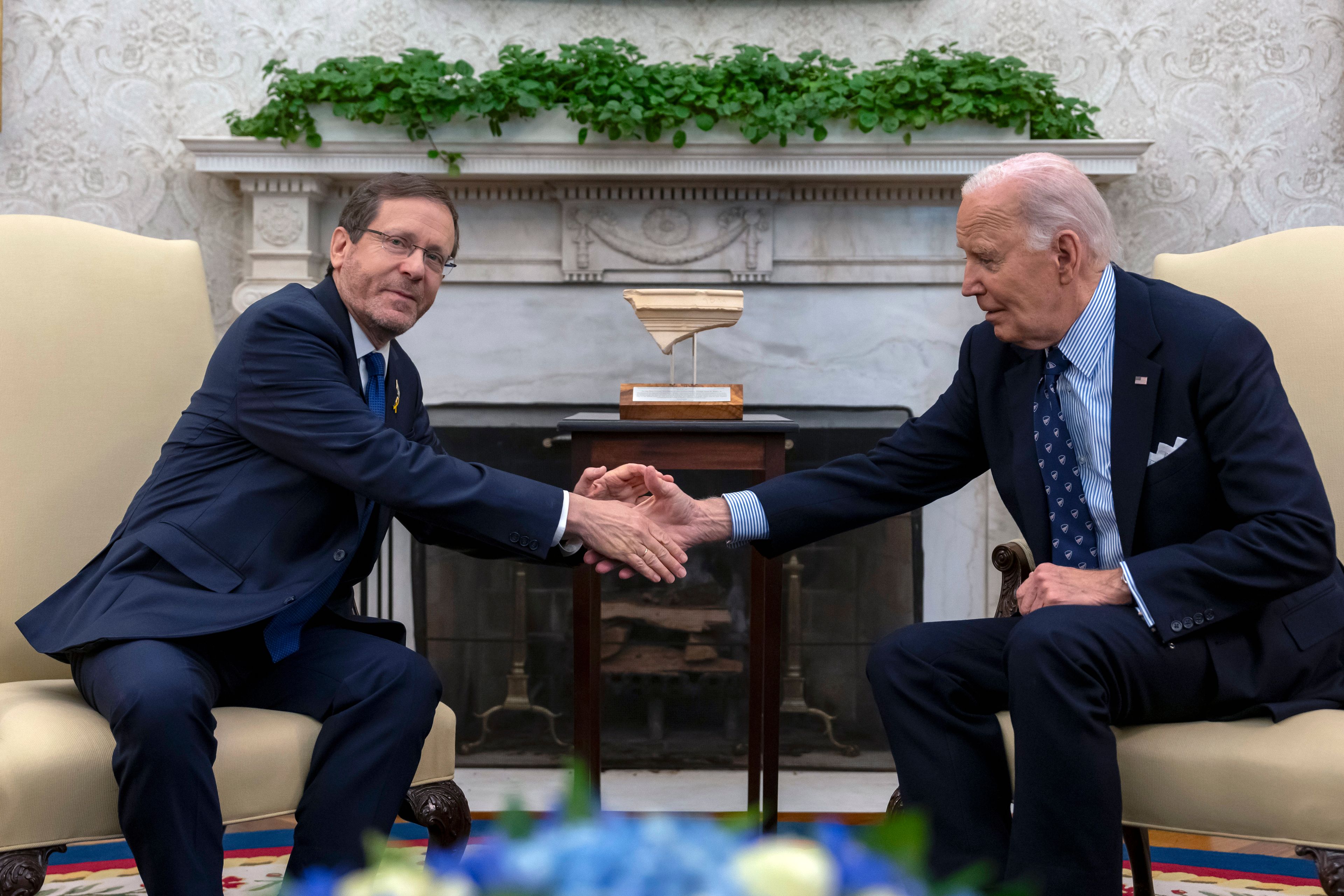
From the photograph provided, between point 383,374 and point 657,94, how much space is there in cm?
131

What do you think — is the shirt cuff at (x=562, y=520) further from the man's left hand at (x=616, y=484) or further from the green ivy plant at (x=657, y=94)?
the green ivy plant at (x=657, y=94)

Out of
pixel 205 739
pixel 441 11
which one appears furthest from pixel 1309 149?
pixel 205 739

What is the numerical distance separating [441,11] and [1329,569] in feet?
8.66

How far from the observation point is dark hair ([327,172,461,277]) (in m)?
1.72

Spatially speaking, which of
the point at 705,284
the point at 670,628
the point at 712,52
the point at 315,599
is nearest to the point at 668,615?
the point at 670,628

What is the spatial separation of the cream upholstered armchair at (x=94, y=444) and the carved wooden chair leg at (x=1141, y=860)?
1072 mm

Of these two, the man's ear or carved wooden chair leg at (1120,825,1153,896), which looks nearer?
the man's ear

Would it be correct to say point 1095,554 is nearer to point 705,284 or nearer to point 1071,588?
point 1071,588

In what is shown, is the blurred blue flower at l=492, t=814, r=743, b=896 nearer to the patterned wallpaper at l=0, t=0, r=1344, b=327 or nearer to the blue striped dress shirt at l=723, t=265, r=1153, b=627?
the blue striped dress shirt at l=723, t=265, r=1153, b=627

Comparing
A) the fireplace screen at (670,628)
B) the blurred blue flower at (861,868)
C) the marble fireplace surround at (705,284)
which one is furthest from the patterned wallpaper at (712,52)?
the blurred blue flower at (861,868)

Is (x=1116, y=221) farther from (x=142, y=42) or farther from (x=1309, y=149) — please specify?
(x=142, y=42)

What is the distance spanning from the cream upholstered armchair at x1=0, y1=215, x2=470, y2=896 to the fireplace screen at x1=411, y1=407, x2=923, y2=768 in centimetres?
115

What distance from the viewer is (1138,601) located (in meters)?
1.39

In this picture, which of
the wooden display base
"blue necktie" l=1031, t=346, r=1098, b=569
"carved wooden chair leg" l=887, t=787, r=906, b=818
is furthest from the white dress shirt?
"blue necktie" l=1031, t=346, r=1098, b=569
